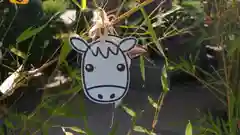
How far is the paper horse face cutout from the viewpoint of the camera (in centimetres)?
59

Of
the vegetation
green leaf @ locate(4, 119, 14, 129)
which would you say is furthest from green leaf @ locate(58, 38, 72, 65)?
green leaf @ locate(4, 119, 14, 129)

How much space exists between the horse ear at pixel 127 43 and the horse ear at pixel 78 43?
0.05 metres

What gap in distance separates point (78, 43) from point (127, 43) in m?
0.07

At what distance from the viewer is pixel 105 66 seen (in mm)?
610

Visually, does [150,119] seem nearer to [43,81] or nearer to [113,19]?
[43,81]

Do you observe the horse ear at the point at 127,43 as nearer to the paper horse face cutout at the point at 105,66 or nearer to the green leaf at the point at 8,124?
the paper horse face cutout at the point at 105,66

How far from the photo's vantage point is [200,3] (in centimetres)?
83

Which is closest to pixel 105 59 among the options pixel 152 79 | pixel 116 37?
pixel 116 37

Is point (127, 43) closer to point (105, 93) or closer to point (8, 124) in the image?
point (105, 93)

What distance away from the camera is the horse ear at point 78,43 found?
0.59m

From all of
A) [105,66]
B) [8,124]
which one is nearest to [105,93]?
[105,66]

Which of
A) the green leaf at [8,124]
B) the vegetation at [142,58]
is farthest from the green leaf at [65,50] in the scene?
the green leaf at [8,124]

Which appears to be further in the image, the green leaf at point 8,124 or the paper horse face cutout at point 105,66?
the green leaf at point 8,124

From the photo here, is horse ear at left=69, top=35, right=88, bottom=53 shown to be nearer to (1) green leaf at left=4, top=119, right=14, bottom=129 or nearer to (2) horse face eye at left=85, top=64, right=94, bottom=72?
(2) horse face eye at left=85, top=64, right=94, bottom=72
